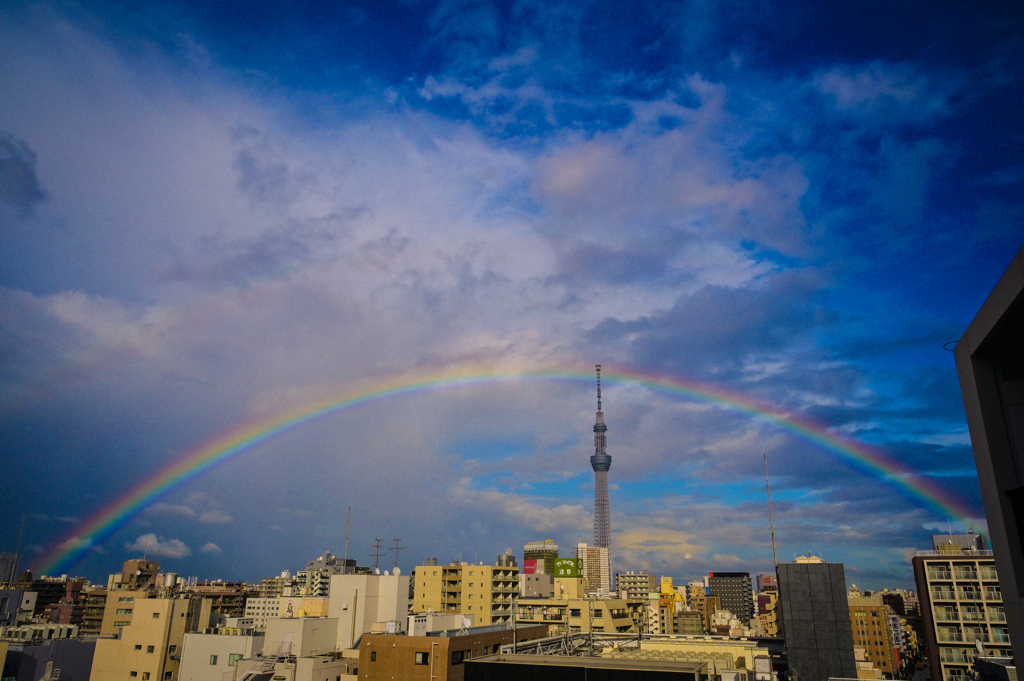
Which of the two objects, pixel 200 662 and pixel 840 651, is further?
pixel 200 662

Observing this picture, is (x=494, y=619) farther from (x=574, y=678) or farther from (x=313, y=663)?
(x=574, y=678)

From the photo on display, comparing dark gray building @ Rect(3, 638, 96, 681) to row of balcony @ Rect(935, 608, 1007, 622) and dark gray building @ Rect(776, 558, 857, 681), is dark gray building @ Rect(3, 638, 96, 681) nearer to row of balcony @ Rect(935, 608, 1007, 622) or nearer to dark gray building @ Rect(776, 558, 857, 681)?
dark gray building @ Rect(776, 558, 857, 681)

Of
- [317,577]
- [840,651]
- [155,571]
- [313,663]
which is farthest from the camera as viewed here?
[317,577]

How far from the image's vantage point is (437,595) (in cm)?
7181

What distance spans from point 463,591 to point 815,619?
168ft

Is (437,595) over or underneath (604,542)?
underneath

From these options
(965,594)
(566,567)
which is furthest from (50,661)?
(965,594)

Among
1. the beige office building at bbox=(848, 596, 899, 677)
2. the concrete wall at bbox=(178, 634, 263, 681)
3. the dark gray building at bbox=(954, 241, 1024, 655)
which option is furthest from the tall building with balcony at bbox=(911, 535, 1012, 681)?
the beige office building at bbox=(848, 596, 899, 677)

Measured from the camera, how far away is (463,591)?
72.3 metres

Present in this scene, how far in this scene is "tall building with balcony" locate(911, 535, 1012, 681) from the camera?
4612cm

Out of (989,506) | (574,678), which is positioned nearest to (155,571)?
(574,678)

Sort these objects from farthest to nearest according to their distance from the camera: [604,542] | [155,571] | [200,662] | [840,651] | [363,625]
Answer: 1. [604,542]
2. [155,571]
3. [363,625]
4. [200,662]
5. [840,651]

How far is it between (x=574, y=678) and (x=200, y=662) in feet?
116

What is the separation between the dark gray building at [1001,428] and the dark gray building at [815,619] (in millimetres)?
21712
